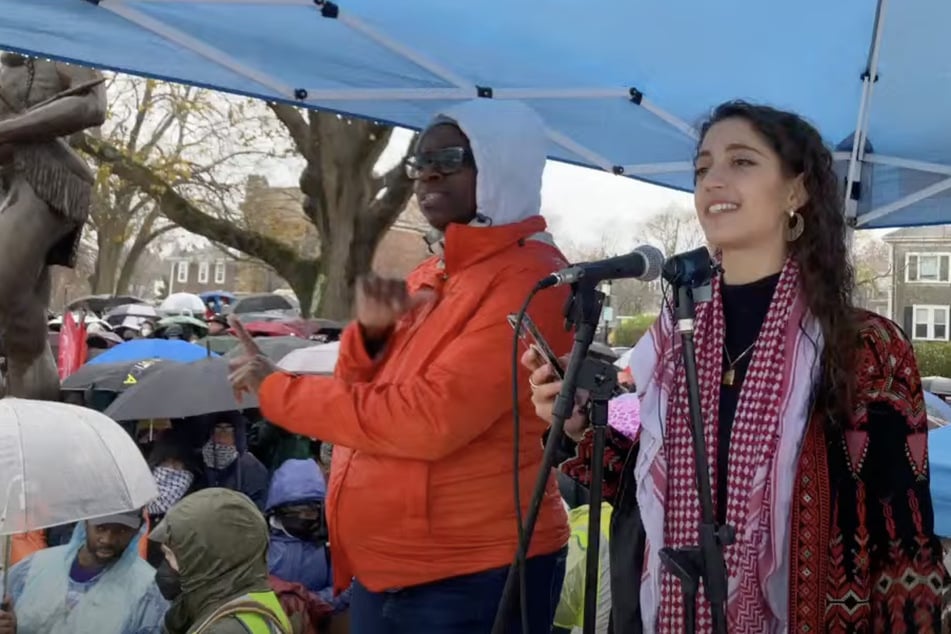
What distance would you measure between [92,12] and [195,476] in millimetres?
2676

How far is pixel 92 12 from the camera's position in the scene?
3.66 meters

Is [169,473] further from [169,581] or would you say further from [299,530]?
[169,581]

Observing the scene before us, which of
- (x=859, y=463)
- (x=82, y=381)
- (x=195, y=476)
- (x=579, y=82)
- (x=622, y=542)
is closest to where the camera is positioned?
(x=859, y=463)

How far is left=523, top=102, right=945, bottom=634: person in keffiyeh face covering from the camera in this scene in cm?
205

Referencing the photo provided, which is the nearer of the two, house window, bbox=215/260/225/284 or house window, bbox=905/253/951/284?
house window, bbox=905/253/951/284

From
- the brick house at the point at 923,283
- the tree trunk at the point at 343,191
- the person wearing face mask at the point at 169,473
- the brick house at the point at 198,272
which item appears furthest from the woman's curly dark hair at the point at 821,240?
the brick house at the point at 198,272

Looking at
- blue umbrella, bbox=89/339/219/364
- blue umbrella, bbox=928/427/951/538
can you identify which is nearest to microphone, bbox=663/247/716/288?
blue umbrella, bbox=928/427/951/538

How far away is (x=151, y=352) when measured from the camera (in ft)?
27.9

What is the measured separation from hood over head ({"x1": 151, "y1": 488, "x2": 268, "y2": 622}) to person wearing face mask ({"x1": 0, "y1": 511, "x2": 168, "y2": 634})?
604 millimetres

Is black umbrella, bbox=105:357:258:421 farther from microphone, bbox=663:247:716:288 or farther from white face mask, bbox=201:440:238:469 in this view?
microphone, bbox=663:247:716:288

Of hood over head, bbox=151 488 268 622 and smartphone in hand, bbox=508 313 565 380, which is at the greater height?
smartphone in hand, bbox=508 313 565 380

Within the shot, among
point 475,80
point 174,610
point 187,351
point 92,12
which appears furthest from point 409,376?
point 187,351

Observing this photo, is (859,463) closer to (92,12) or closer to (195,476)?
(92,12)

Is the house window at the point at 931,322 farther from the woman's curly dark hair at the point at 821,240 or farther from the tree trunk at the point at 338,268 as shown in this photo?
the woman's curly dark hair at the point at 821,240
